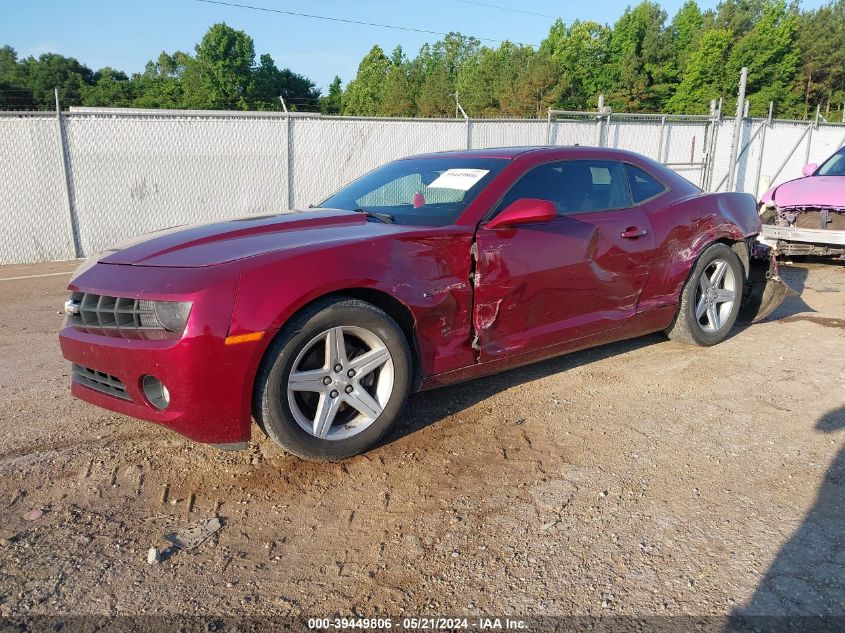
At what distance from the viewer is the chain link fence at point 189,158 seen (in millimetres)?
10477

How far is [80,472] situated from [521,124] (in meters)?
12.4

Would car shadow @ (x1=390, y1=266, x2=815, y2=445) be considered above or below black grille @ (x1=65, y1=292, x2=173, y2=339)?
below

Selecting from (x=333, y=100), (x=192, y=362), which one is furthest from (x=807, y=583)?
(x=333, y=100)

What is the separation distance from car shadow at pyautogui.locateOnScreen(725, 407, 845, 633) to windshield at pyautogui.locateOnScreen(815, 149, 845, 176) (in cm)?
763

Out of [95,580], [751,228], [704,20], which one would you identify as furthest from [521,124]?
[704,20]

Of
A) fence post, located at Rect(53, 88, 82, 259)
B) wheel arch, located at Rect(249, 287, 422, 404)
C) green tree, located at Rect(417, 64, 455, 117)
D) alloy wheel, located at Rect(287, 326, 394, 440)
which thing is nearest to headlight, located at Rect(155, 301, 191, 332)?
wheel arch, located at Rect(249, 287, 422, 404)

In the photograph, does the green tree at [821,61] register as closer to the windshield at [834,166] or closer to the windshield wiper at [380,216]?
the windshield at [834,166]

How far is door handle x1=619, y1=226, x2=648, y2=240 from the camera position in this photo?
4340mm

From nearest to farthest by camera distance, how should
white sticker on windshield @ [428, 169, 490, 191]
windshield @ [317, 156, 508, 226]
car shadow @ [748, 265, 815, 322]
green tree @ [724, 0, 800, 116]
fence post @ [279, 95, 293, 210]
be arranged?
windshield @ [317, 156, 508, 226], white sticker on windshield @ [428, 169, 490, 191], car shadow @ [748, 265, 815, 322], fence post @ [279, 95, 293, 210], green tree @ [724, 0, 800, 116]

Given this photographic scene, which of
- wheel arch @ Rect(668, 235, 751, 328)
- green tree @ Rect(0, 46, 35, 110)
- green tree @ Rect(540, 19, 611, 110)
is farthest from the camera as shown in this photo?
green tree @ Rect(0, 46, 35, 110)

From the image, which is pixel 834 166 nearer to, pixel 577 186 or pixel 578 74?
pixel 577 186

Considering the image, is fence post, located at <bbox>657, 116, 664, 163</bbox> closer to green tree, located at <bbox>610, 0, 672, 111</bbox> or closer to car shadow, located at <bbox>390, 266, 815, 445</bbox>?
car shadow, located at <bbox>390, 266, 815, 445</bbox>

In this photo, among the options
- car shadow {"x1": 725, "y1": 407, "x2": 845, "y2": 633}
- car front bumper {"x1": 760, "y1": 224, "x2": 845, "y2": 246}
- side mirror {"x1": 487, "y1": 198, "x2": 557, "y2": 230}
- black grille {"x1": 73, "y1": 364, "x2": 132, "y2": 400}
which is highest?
side mirror {"x1": 487, "y1": 198, "x2": 557, "y2": 230}

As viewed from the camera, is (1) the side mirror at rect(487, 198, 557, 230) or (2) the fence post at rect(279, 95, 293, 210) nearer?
(1) the side mirror at rect(487, 198, 557, 230)
